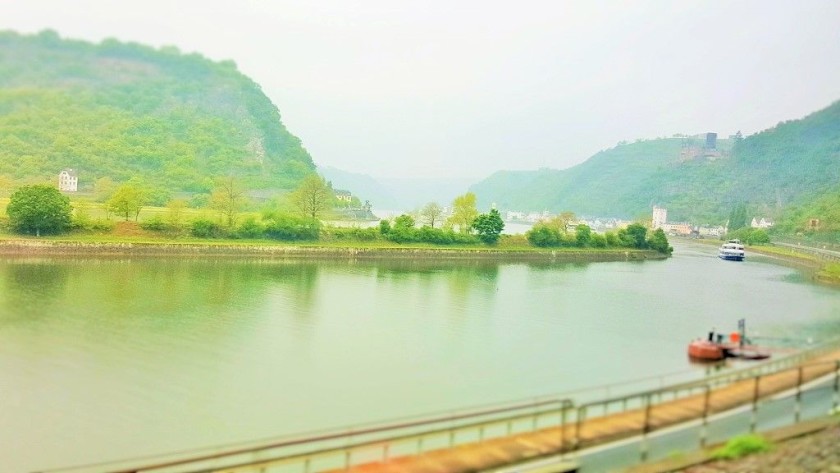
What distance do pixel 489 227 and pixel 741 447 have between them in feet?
154

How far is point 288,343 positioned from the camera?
18.0m

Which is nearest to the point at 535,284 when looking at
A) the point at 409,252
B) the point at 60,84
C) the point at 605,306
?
the point at 605,306

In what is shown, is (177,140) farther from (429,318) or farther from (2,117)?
(429,318)

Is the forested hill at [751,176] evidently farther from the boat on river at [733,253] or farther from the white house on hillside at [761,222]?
the boat on river at [733,253]

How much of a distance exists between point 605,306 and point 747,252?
59935 mm

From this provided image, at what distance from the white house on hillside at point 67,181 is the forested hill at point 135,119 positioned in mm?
1603

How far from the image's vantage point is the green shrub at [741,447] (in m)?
7.72

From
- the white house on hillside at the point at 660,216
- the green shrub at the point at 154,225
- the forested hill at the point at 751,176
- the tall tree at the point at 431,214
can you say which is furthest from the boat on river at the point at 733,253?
the white house on hillside at the point at 660,216

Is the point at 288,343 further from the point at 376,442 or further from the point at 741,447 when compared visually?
the point at 741,447

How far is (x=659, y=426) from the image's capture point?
8164 millimetres

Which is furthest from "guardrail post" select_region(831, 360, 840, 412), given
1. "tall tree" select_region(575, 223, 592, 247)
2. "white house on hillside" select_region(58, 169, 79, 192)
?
"white house on hillside" select_region(58, 169, 79, 192)

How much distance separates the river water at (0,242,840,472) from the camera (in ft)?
38.0

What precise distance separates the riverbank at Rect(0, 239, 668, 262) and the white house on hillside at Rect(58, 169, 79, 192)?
3334cm

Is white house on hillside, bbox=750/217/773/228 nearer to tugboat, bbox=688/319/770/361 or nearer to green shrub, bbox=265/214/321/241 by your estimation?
green shrub, bbox=265/214/321/241
